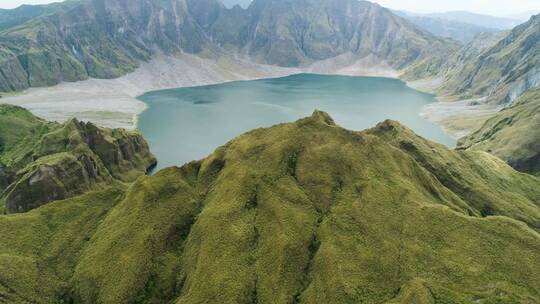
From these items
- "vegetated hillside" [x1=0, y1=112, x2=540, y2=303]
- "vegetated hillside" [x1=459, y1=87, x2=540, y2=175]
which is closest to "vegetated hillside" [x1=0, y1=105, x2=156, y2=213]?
"vegetated hillside" [x1=0, y1=112, x2=540, y2=303]

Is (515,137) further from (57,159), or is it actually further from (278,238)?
(57,159)

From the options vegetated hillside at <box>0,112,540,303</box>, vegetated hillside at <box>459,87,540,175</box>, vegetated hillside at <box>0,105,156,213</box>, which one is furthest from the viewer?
vegetated hillside at <box>459,87,540,175</box>

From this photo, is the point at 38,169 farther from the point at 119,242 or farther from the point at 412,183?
the point at 412,183

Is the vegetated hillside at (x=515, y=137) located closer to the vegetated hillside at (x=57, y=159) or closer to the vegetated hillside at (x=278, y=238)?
the vegetated hillside at (x=278, y=238)

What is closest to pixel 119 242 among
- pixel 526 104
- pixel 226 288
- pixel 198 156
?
pixel 226 288

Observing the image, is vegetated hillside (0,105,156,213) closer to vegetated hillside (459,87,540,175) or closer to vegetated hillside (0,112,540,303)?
vegetated hillside (0,112,540,303)

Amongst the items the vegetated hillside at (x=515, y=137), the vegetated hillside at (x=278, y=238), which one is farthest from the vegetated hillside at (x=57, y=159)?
the vegetated hillside at (x=515, y=137)
